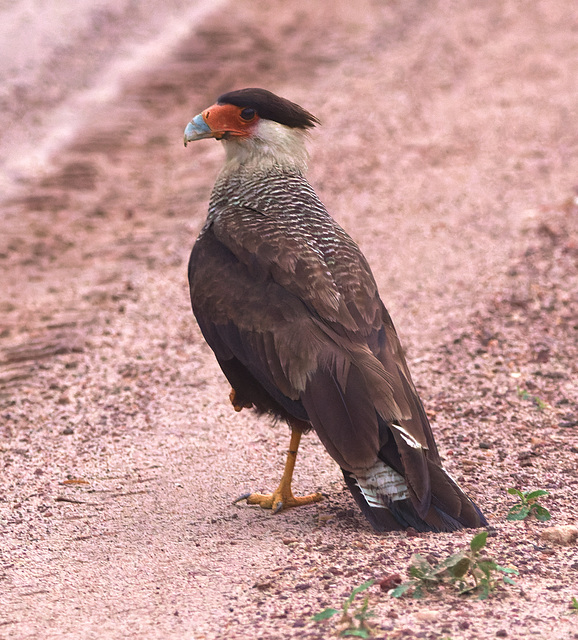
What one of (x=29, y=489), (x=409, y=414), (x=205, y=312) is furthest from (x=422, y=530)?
(x=29, y=489)

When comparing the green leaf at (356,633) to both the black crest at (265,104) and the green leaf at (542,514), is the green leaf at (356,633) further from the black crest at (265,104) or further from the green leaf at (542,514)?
the black crest at (265,104)

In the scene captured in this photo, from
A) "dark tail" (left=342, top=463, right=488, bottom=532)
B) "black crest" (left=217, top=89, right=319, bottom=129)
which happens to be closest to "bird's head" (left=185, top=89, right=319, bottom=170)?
"black crest" (left=217, top=89, right=319, bottom=129)

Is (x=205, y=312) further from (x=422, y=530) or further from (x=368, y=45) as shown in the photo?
(x=368, y=45)

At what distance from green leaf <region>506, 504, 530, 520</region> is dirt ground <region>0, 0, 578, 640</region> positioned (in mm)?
46

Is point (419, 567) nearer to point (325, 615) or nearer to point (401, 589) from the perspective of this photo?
point (401, 589)

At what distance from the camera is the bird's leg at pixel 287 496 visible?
421 centimetres

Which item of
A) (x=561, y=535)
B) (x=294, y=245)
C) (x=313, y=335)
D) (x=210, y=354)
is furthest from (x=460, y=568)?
(x=210, y=354)

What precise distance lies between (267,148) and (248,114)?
0.67 ft

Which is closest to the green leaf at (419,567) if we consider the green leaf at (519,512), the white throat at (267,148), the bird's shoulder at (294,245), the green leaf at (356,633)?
the green leaf at (356,633)

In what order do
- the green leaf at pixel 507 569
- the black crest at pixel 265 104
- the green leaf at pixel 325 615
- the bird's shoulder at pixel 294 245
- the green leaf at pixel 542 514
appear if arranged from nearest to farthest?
the green leaf at pixel 325 615
the green leaf at pixel 507 569
the green leaf at pixel 542 514
the bird's shoulder at pixel 294 245
the black crest at pixel 265 104

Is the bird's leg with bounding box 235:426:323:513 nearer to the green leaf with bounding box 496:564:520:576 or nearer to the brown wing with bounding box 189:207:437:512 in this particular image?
the brown wing with bounding box 189:207:437:512

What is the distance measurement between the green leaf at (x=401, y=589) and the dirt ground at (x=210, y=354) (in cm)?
3

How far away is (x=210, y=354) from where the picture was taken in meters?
6.20

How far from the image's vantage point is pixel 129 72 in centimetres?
1214
